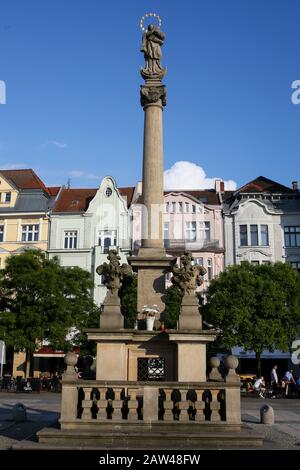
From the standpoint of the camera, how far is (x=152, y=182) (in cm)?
1633

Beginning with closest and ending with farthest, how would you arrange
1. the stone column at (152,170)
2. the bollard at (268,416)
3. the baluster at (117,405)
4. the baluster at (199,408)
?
the baluster at (117,405) < the baluster at (199,408) < the bollard at (268,416) < the stone column at (152,170)

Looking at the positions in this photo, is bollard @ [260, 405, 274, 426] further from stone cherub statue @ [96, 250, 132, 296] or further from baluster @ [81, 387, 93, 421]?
baluster @ [81, 387, 93, 421]

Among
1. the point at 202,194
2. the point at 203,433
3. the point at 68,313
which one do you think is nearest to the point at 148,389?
the point at 203,433

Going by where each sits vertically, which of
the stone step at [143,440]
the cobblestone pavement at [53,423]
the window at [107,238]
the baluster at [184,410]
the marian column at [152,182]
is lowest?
the cobblestone pavement at [53,423]

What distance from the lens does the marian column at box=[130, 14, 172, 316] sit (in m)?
15.4

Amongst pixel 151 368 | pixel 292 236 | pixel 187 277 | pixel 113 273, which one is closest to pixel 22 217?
pixel 292 236

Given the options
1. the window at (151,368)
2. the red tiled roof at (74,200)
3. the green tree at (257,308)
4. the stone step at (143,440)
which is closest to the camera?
the stone step at (143,440)

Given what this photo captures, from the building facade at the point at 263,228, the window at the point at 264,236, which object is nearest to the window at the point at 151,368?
the building facade at the point at 263,228

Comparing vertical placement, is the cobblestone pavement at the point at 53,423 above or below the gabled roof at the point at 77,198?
below

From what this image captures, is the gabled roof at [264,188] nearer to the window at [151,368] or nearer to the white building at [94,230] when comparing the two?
the white building at [94,230]

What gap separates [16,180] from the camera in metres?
48.8

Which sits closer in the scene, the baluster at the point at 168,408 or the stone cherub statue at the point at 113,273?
the baluster at the point at 168,408

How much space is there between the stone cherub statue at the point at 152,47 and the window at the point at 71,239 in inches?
1148

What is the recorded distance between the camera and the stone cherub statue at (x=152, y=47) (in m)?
17.9
